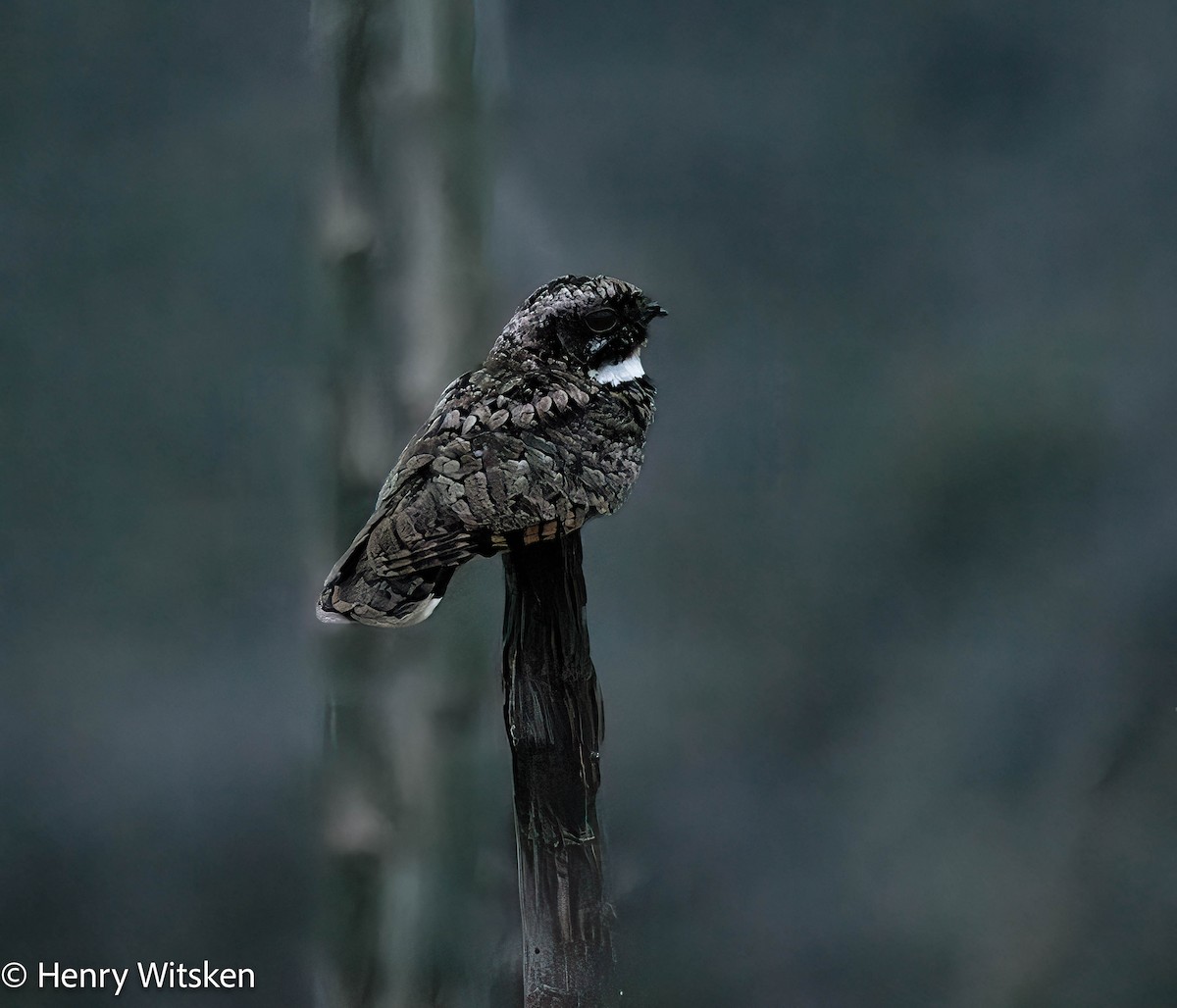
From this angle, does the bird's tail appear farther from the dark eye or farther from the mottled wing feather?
the dark eye

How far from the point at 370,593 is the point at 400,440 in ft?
1.61

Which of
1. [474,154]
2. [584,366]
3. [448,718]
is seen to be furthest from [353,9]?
[448,718]

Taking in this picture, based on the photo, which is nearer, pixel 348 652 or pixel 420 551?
pixel 420 551

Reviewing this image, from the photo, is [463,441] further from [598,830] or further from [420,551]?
[598,830]

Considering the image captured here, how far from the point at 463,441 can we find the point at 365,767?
0.63 m

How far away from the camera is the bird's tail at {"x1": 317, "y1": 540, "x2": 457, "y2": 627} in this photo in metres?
0.81

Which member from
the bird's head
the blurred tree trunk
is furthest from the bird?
the blurred tree trunk

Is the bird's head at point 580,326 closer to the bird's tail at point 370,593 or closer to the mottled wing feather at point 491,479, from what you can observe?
the mottled wing feather at point 491,479

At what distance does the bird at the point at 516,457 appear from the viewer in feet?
2.61

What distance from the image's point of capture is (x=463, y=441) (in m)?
0.80

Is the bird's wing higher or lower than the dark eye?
lower

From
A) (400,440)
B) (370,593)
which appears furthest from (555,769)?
(400,440)

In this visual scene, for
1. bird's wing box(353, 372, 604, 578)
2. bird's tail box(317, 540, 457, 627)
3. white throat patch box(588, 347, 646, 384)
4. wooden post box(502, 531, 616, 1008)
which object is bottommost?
wooden post box(502, 531, 616, 1008)

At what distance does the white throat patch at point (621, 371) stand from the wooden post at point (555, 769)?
116 mm
